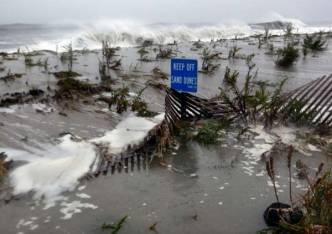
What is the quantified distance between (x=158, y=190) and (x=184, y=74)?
222cm

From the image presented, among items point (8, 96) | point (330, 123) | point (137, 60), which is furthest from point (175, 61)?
point (137, 60)

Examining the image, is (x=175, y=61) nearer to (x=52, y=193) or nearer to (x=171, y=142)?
(x=171, y=142)

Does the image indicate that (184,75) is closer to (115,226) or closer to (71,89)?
(115,226)

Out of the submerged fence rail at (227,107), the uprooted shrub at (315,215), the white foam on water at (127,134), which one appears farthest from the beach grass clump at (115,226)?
A: the submerged fence rail at (227,107)

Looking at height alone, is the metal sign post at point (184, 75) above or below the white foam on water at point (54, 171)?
above

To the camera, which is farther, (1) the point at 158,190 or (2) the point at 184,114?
(2) the point at 184,114

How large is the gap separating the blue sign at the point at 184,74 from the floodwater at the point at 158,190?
36.7 inches

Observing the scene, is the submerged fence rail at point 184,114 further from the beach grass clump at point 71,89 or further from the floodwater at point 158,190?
the beach grass clump at point 71,89

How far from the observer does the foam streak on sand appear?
4.86 m

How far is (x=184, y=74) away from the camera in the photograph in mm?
6371

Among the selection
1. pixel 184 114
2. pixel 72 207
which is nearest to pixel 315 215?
pixel 72 207

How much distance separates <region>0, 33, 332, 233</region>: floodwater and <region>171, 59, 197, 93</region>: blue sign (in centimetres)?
93

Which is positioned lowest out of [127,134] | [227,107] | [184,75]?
[127,134]

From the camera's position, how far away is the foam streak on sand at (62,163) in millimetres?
4859
